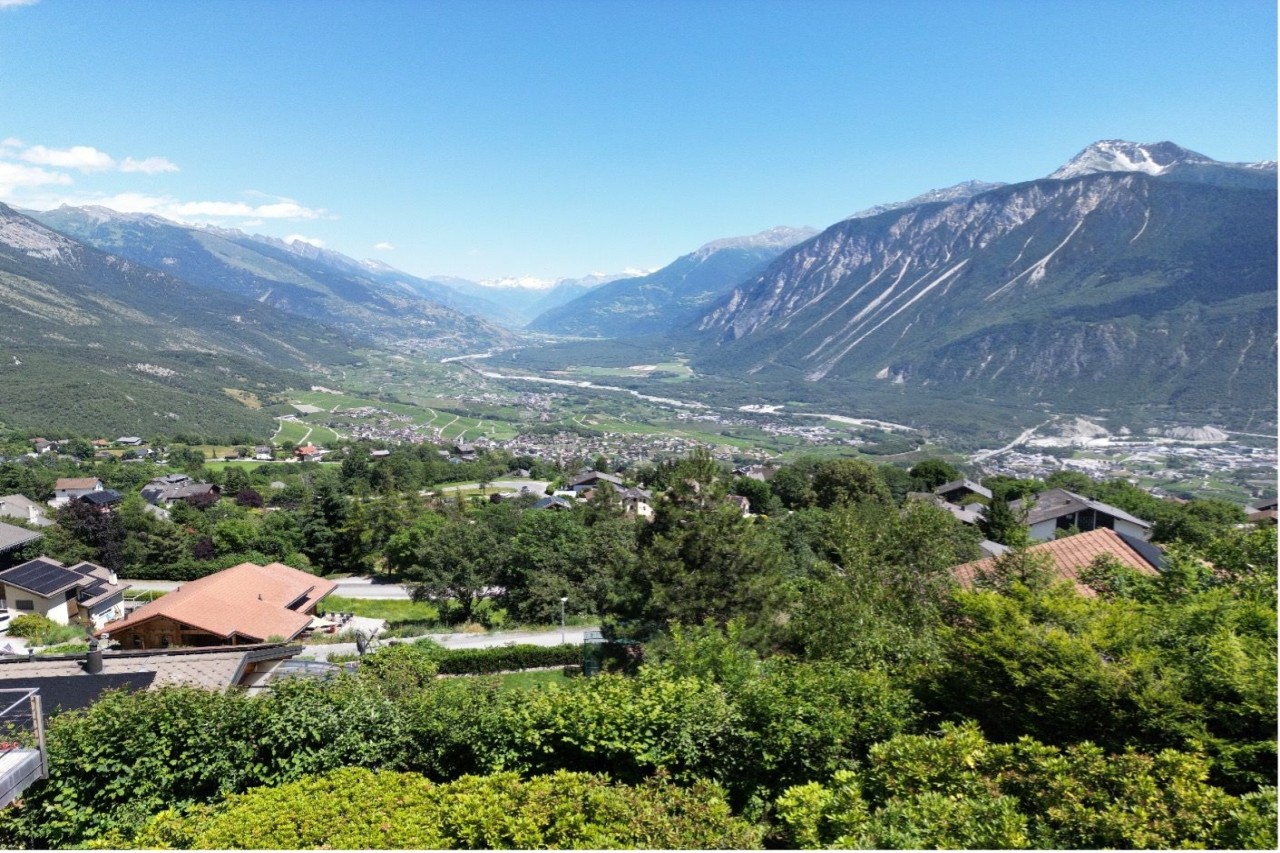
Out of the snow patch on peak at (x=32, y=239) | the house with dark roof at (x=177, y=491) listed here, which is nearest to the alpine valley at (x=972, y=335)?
the snow patch on peak at (x=32, y=239)

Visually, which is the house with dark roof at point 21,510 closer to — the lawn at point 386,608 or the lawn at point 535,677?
the lawn at point 386,608

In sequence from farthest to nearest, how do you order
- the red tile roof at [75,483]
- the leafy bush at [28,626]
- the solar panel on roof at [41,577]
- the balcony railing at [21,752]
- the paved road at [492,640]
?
the red tile roof at [75,483] < the solar panel on roof at [41,577] < the leafy bush at [28,626] < the paved road at [492,640] < the balcony railing at [21,752]

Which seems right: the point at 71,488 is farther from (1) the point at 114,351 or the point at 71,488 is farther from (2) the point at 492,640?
(1) the point at 114,351

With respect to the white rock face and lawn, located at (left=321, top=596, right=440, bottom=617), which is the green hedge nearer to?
lawn, located at (left=321, top=596, right=440, bottom=617)

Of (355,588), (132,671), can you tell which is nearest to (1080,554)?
(132,671)

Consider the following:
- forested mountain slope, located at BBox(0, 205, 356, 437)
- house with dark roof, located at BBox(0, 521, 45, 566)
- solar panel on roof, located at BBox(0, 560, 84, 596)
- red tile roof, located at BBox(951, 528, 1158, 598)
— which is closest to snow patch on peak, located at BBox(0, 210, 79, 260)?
forested mountain slope, located at BBox(0, 205, 356, 437)

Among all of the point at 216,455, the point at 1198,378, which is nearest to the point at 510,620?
the point at 216,455
